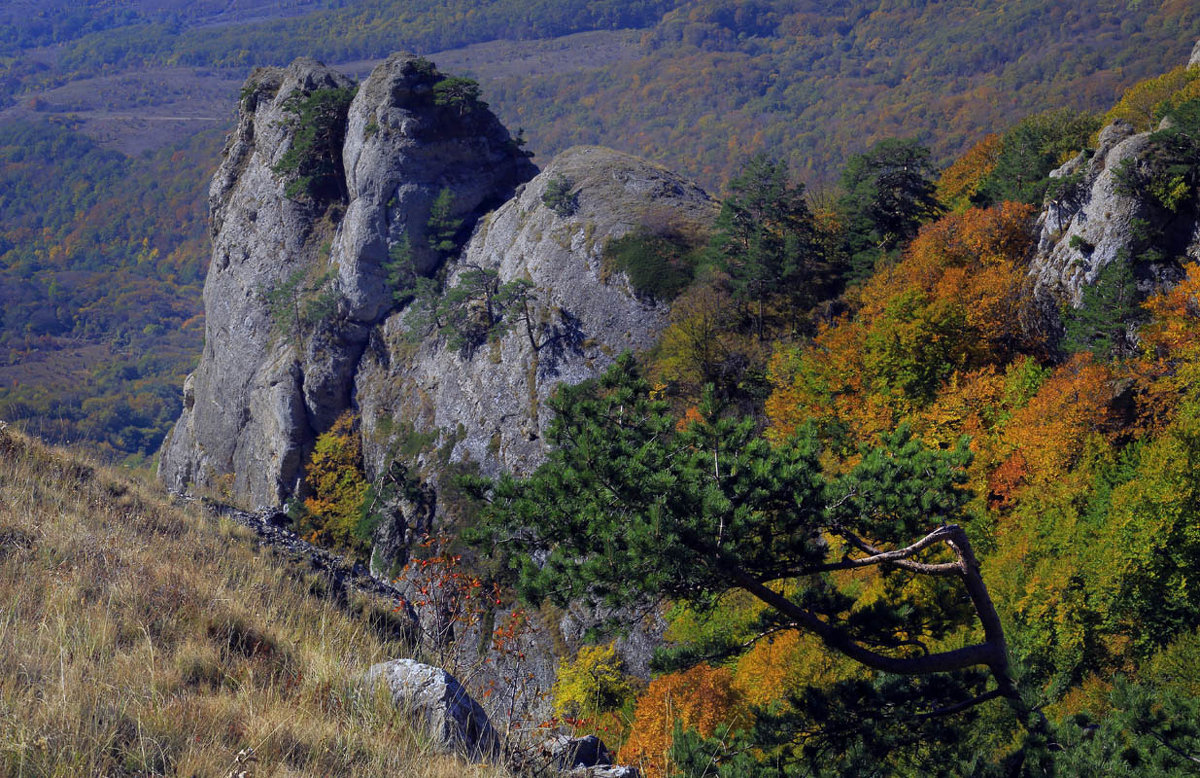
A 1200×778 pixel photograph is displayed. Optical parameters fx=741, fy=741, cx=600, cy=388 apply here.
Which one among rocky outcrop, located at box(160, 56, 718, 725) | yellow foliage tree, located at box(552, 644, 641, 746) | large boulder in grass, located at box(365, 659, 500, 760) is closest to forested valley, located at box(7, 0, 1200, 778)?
yellow foliage tree, located at box(552, 644, 641, 746)

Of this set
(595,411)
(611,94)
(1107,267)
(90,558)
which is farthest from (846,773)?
(611,94)

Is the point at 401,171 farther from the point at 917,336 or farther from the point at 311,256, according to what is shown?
the point at 917,336

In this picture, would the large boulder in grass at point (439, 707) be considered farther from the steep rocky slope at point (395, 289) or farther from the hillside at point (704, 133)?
the hillside at point (704, 133)

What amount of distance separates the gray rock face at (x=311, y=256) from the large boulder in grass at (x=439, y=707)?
139 feet

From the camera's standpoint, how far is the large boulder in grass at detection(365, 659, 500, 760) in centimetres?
577

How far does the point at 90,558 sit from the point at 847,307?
31.4m

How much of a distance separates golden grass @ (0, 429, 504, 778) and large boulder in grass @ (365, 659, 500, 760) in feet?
0.53

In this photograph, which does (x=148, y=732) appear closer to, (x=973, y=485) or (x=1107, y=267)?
(x=973, y=485)

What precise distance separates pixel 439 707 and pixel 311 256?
2000 inches

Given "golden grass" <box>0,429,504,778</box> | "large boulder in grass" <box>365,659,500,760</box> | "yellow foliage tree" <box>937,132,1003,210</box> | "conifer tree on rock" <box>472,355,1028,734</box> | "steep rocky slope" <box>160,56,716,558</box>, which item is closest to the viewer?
"golden grass" <box>0,429,504,778</box>

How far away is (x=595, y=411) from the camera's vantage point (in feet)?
39.7

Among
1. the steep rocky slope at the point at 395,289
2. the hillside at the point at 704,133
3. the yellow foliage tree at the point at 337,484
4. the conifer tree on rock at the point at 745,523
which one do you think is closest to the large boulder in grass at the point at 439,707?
the conifer tree on rock at the point at 745,523

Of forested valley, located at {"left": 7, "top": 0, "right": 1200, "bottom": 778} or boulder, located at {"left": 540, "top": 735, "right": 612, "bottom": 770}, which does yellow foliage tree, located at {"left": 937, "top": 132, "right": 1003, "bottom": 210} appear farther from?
boulder, located at {"left": 540, "top": 735, "right": 612, "bottom": 770}

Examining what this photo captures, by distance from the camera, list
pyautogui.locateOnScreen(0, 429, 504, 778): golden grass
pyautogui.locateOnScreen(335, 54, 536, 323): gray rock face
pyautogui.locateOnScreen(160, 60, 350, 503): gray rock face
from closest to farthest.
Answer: pyautogui.locateOnScreen(0, 429, 504, 778): golden grass, pyautogui.locateOnScreen(335, 54, 536, 323): gray rock face, pyautogui.locateOnScreen(160, 60, 350, 503): gray rock face
